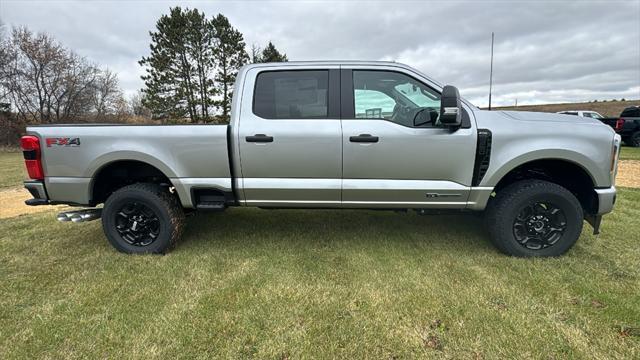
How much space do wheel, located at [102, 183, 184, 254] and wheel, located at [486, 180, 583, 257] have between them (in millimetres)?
3180

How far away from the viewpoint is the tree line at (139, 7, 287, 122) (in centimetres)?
2631

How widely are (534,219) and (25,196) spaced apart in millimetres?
8680

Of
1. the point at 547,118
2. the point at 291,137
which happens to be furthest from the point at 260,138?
the point at 547,118

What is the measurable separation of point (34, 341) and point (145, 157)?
169cm

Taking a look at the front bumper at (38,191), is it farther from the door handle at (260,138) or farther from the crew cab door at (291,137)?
the door handle at (260,138)

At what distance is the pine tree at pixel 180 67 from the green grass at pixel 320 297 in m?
24.4

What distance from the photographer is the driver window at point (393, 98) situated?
3.32 meters

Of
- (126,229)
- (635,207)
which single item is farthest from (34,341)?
(635,207)

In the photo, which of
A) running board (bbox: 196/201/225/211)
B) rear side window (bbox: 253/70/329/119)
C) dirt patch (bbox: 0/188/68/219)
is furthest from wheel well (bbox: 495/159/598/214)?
dirt patch (bbox: 0/188/68/219)

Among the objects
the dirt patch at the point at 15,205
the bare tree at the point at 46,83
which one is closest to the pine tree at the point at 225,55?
the bare tree at the point at 46,83

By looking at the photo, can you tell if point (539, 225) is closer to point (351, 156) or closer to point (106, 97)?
point (351, 156)

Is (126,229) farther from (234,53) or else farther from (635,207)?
(234,53)

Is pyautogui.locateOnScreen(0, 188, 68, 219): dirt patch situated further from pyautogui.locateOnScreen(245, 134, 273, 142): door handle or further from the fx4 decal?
pyautogui.locateOnScreen(245, 134, 273, 142): door handle

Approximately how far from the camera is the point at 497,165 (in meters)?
3.24
